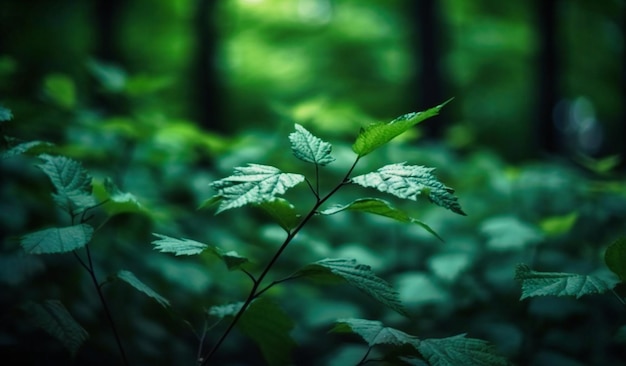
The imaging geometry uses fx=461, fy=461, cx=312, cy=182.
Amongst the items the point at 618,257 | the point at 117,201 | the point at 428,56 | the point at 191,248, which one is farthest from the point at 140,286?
the point at 428,56

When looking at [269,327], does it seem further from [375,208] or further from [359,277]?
[375,208]

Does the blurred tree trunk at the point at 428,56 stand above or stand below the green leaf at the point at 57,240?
below

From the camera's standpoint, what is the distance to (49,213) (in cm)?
244

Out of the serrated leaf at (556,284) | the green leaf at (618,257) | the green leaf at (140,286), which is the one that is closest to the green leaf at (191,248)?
the green leaf at (140,286)

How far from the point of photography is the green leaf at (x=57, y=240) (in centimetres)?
106

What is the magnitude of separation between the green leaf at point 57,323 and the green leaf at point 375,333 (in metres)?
0.62

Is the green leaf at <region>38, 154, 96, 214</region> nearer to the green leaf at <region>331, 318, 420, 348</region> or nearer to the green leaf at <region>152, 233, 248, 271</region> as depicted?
→ the green leaf at <region>152, 233, 248, 271</region>

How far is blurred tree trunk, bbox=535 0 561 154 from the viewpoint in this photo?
18.3 feet

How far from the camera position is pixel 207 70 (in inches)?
249

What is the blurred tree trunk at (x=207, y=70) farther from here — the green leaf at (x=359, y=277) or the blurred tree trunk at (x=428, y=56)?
the green leaf at (x=359, y=277)

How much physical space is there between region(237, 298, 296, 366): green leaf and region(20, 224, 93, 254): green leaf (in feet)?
1.49

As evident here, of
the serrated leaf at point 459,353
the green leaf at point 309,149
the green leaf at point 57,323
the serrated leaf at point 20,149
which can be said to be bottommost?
the serrated leaf at point 459,353

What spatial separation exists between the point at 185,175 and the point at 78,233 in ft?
6.79

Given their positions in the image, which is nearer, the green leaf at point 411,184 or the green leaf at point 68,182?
the green leaf at point 411,184
